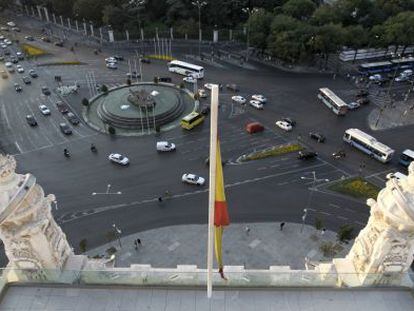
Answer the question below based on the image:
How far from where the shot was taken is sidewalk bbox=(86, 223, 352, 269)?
46.0m

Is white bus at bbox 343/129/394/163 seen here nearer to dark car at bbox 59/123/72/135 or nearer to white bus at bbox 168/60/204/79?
white bus at bbox 168/60/204/79

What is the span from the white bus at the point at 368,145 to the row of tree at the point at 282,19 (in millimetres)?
30548

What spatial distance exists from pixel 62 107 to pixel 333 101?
55765 millimetres

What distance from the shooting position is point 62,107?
3078 inches

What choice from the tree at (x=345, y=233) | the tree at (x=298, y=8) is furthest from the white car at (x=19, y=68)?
the tree at (x=345, y=233)

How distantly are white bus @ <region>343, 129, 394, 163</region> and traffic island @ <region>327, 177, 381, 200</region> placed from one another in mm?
6540

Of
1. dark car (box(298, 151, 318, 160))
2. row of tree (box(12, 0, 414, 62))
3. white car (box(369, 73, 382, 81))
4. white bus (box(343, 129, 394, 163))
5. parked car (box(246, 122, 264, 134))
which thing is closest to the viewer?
white bus (box(343, 129, 394, 163))

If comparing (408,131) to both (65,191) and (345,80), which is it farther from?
(65,191)

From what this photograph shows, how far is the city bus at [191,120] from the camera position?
70637mm

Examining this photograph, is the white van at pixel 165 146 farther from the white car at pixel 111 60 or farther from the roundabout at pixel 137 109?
the white car at pixel 111 60

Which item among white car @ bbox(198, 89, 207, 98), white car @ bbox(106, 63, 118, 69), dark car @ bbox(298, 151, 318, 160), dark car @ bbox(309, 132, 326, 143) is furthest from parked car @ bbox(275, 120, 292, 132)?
white car @ bbox(106, 63, 118, 69)

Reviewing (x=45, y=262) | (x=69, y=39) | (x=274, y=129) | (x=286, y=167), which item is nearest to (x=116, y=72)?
(x=69, y=39)

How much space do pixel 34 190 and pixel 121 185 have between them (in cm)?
3918

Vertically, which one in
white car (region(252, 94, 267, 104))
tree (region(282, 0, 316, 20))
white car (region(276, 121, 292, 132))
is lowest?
white car (region(276, 121, 292, 132))
